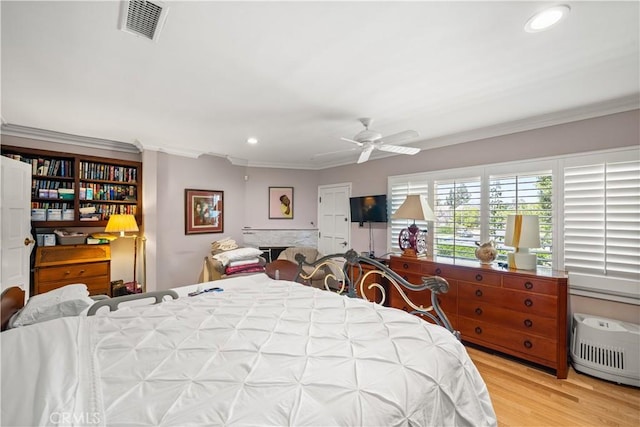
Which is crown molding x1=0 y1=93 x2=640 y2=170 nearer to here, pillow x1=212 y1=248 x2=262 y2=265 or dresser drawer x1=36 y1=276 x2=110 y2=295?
pillow x1=212 y1=248 x2=262 y2=265

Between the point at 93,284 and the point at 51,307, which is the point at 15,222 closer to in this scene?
the point at 93,284

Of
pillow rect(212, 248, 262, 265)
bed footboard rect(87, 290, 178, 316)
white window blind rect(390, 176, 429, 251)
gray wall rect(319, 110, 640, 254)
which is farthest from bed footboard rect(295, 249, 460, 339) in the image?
pillow rect(212, 248, 262, 265)

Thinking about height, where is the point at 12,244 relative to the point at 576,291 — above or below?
above

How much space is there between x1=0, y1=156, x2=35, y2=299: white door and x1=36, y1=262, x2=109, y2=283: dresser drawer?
31 cm

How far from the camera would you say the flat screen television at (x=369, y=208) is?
13.9 feet

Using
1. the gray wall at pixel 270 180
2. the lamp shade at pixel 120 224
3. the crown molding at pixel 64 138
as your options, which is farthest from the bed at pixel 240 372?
the crown molding at pixel 64 138

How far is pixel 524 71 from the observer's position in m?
1.97

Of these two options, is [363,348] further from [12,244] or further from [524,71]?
[12,244]

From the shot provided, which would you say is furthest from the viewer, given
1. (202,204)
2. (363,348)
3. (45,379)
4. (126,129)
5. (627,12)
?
(202,204)

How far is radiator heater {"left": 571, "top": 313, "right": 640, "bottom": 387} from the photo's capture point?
87.5 inches

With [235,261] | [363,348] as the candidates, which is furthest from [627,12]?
[235,261]

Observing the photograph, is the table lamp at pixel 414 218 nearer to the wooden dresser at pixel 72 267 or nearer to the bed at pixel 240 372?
the bed at pixel 240 372

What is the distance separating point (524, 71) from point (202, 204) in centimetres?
445

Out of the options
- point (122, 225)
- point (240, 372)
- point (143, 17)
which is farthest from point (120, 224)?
point (240, 372)
